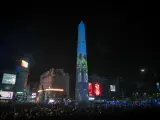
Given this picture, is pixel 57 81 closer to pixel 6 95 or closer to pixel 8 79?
pixel 8 79

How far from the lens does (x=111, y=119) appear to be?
41.0ft

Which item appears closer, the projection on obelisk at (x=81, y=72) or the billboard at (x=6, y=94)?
the billboard at (x=6, y=94)

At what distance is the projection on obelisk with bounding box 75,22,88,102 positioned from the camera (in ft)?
177

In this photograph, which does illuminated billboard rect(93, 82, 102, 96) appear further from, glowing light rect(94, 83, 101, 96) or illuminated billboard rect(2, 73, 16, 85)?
illuminated billboard rect(2, 73, 16, 85)

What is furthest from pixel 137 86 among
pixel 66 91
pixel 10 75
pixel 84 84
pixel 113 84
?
pixel 10 75

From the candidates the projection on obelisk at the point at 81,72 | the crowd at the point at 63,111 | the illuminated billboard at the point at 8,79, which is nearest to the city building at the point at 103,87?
the projection on obelisk at the point at 81,72

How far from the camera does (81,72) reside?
55.4m

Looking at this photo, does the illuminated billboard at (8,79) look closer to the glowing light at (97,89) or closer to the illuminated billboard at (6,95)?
the illuminated billboard at (6,95)

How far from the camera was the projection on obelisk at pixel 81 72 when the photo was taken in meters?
53.9

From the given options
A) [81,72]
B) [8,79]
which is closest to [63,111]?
[8,79]

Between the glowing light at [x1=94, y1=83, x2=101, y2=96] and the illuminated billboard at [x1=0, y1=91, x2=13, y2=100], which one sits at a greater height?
the glowing light at [x1=94, y1=83, x2=101, y2=96]

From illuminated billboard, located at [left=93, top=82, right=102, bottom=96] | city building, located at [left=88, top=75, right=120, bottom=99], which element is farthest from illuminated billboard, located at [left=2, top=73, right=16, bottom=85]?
illuminated billboard, located at [left=93, top=82, right=102, bottom=96]

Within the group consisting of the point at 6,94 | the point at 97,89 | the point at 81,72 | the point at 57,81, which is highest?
the point at 57,81

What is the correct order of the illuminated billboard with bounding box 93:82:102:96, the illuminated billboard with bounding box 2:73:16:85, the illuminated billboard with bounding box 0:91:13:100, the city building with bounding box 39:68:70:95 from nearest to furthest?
the illuminated billboard with bounding box 0:91:13:100
the illuminated billboard with bounding box 2:73:16:85
the illuminated billboard with bounding box 93:82:102:96
the city building with bounding box 39:68:70:95
